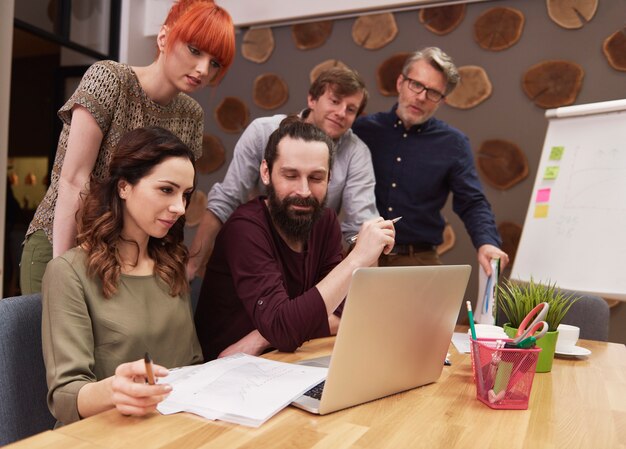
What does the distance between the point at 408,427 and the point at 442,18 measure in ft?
9.92

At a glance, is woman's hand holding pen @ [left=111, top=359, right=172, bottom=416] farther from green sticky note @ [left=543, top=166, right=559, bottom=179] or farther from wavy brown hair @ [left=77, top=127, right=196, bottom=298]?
green sticky note @ [left=543, top=166, right=559, bottom=179]

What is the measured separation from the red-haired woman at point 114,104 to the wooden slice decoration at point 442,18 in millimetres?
2155

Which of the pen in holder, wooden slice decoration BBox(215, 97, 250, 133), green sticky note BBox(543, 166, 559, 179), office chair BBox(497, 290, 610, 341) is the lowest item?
office chair BBox(497, 290, 610, 341)

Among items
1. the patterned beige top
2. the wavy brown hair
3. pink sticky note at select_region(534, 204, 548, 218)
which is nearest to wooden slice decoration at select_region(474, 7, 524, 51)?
pink sticky note at select_region(534, 204, 548, 218)

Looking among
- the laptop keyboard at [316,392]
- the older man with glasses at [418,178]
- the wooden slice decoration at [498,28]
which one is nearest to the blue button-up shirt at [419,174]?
the older man with glasses at [418,178]

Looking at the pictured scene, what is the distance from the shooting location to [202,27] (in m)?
1.55

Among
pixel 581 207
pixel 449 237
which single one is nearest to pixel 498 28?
pixel 449 237

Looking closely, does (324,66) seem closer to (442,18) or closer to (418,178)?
(442,18)

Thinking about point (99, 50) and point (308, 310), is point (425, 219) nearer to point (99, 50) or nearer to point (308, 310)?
point (308, 310)

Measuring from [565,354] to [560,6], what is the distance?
92.8 inches

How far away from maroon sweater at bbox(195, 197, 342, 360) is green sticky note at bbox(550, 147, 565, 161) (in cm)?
142

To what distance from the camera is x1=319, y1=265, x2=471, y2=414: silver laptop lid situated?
926mm

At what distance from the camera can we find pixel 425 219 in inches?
101

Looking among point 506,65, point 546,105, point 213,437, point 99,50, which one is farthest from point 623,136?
point 99,50
